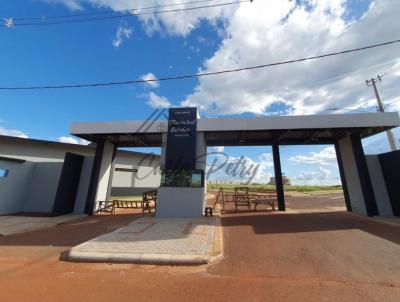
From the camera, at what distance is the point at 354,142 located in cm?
1038

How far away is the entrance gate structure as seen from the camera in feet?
31.1

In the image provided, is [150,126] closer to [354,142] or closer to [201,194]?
[201,194]

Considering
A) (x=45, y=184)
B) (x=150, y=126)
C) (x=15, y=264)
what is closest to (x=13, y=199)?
(x=45, y=184)

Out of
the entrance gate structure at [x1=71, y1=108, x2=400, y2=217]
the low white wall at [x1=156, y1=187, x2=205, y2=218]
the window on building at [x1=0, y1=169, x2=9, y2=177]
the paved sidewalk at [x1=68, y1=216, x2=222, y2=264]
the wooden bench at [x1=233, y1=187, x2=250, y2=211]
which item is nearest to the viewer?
the paved sidewalk at [x1=68, y1=216, x2=222, y2=264]

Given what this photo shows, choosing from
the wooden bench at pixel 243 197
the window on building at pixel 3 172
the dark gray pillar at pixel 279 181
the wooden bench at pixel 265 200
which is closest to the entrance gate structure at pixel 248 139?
the dark gray pillar at pixel 279 181

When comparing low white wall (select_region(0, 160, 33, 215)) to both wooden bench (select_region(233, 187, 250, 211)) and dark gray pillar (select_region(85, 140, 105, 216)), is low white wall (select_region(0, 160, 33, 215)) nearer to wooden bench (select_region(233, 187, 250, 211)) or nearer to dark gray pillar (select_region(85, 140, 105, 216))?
dark gray pillar (select_region(85, 140, 105, 216))

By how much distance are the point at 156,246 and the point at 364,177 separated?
10.0 m

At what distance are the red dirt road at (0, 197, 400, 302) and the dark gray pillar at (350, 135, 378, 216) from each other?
12.9 ft

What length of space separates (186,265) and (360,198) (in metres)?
10.1

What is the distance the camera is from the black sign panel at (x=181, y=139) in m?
9.83

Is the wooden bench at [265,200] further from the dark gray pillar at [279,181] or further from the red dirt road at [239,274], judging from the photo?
the red dirt road at [239,274]

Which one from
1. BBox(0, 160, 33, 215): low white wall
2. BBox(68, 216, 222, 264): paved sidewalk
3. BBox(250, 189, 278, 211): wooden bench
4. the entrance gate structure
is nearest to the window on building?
BBox(0, 160, 33, 215): low white wall

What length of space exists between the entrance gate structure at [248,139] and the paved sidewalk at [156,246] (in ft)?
7.55

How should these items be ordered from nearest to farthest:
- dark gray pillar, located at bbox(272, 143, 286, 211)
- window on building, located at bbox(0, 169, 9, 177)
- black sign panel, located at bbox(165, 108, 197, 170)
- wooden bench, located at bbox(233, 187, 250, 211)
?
1. black sign panel, located at bbox(165, 108, 197, 170)
2. window on building, located at bbox(0, 169, 9, 177)
3. dark gray pillar, located at bbox(272, 143, 286, 211)
4. wooden bench, located at bbox(233, 187, 250, 211)
